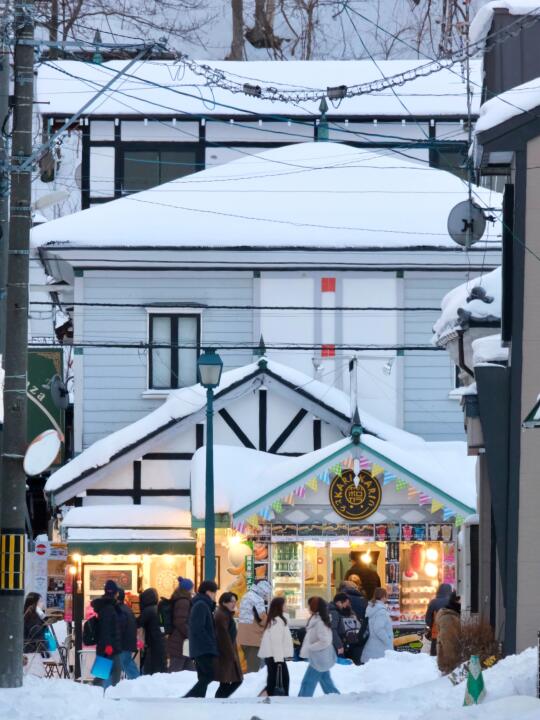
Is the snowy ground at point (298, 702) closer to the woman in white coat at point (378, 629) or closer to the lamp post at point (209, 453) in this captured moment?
the woman in white coat at point (378, 629)

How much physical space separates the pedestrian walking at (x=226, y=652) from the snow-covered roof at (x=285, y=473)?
7981 mm

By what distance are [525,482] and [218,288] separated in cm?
1682

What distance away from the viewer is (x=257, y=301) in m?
33.3

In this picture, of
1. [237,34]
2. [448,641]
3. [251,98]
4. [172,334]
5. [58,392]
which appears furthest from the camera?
[237,34]

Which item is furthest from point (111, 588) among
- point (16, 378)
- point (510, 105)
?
point (510, 105)

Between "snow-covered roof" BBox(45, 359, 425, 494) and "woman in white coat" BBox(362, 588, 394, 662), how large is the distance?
24.9 ft

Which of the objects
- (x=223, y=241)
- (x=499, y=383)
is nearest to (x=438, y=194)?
(x=223, y=241)

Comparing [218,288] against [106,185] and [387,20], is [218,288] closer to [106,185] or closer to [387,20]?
[106,185]

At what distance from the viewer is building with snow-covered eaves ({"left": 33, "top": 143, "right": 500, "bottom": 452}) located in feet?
108


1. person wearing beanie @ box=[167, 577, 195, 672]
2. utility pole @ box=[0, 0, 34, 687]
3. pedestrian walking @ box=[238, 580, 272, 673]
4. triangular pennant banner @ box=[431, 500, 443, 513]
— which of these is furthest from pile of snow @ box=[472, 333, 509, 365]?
triangular pennant banner @ box=[431, 500, 443, 513]

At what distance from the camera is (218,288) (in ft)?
110

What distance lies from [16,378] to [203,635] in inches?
143

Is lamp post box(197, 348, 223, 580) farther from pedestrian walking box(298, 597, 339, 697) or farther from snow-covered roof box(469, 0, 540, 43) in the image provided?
snow-covered roof box(469, 0, 540, 43)

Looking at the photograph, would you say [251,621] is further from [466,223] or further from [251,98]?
[251,98]
